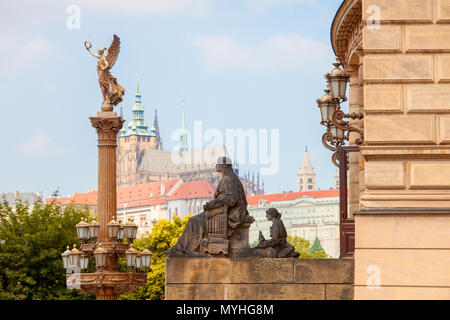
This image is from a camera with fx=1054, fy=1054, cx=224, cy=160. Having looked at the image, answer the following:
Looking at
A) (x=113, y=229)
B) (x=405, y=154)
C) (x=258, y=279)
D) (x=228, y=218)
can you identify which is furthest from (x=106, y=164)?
(x=405, y=154)

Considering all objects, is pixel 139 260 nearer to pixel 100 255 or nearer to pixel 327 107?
pixel 100 255

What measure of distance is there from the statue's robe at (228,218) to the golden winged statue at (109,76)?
2116cm

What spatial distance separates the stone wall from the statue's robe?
0.35 m

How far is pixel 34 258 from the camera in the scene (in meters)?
50.2

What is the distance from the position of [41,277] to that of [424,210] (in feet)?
117

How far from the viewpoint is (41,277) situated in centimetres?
5034

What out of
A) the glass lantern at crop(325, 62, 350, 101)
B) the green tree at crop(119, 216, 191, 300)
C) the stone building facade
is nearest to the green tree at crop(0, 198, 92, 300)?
the green tree at crop(119, 216, 191, 300)

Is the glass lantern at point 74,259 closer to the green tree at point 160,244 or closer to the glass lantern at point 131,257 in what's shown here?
the glass lantern at point 131,257

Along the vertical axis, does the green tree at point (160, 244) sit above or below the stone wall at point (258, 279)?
below

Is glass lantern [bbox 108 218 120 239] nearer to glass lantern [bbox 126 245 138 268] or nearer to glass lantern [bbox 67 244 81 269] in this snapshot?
glass lantern [bbox 126 245 138 268]

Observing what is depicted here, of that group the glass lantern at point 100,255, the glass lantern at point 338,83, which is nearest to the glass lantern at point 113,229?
the glass lantern at point 100,255

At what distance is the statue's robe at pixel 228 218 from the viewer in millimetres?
19484

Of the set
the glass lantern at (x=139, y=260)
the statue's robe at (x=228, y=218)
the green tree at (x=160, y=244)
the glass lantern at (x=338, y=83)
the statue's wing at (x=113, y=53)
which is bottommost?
the green tree at (x=160, y=244)
